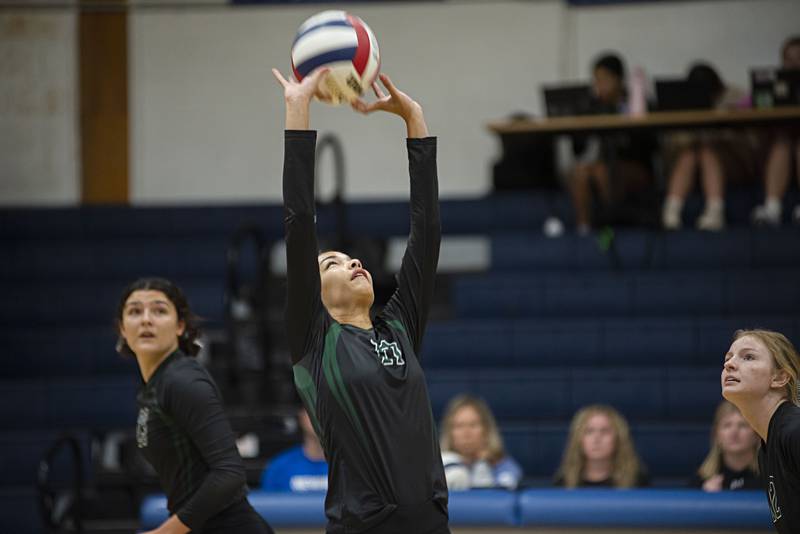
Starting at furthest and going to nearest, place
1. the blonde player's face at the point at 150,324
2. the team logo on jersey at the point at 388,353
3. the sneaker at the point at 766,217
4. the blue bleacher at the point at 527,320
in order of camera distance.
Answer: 1. the sneaker at the point at 766,217
2. the blue bleacher at the point at 527,320
3. the blonde player's face at the point at 150,324
4. the team logo on jersey at the point at 388,353

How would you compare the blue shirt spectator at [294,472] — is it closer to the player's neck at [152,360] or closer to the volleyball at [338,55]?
the player's neck at [152,360]

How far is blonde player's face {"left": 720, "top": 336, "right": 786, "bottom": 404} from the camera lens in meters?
3.76

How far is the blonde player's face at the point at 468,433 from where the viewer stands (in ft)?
21.8

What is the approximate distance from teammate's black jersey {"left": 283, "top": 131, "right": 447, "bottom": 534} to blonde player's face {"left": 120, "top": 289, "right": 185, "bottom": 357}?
3.00 ft

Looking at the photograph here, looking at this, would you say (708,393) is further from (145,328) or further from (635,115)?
(145,328)

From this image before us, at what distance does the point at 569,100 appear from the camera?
29.9ft

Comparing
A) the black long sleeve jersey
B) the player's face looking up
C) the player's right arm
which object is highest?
the player's right arm

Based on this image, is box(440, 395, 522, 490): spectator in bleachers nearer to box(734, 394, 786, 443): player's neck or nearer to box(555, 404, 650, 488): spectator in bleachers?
box(555, 404, 650, 488): spectator in bleachers

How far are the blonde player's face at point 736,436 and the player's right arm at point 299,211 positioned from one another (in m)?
3.24

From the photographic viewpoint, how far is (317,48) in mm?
3564

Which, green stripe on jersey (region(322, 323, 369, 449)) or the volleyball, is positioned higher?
the volleyball

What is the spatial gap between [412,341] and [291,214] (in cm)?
55

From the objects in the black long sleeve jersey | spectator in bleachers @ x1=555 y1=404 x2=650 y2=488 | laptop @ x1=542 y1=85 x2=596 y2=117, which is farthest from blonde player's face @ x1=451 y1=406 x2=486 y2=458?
laptop @ x1=542 y1=85 x2=596 y2=117

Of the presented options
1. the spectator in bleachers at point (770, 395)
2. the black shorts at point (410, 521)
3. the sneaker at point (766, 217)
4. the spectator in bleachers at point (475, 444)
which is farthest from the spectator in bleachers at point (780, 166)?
the black shorts at point (410, 521)
